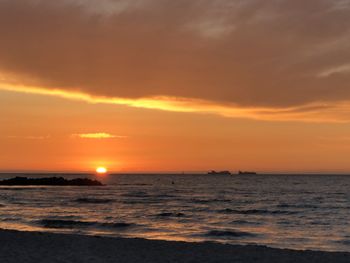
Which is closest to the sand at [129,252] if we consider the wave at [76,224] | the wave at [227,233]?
the wave at [227,233]

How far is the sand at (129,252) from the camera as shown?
18.4 metres

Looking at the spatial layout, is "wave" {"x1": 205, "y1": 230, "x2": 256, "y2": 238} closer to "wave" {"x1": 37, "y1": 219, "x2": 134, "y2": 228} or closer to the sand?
"wave" {"x1": 37, "y1": 219, "x2": 134, "y2": 228}

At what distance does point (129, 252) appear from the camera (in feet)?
65.1

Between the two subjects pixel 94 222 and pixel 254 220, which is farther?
pixel 254 220

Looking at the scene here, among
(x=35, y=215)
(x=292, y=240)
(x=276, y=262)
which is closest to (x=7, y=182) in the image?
(x=35, y=215)

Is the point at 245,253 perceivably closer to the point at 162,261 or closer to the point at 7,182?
the point at 162,261

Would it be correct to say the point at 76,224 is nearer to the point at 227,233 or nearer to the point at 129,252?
the point at 227,233

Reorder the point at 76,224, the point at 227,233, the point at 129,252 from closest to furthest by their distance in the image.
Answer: the point at 129,252
the point at 227,233
the point at 76,224

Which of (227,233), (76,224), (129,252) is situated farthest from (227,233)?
(129,252)

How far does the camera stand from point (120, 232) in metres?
33.7

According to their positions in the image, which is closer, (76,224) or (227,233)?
(227,233)

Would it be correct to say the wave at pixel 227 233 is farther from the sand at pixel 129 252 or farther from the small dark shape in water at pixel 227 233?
the sand at pixel 129 252

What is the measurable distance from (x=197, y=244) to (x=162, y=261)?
4083 mm

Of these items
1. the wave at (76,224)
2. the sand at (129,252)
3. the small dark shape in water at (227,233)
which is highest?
the sand at (129,252)
